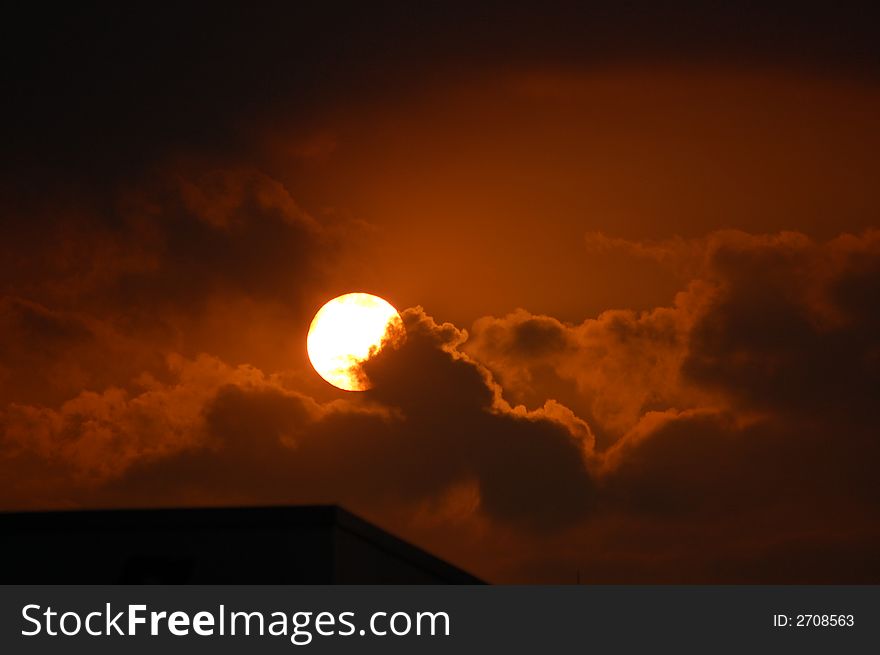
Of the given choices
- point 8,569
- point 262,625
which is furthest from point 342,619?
point 8,569

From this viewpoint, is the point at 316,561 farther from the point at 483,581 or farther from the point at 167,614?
the point at 483,581

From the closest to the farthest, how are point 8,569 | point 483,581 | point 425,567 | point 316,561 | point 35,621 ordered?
point 35,621
point 316,561
point 8,569
point 425,567
point 483,581

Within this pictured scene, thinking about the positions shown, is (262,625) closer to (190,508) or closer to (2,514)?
(190,508)

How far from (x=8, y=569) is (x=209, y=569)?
4.87 meters

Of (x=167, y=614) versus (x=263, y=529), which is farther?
(x=263, y=529)

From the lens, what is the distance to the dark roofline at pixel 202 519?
101ft

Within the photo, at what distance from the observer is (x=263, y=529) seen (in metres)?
30.9

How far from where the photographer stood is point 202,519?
31469 mm

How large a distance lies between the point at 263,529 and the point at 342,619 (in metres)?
3.32

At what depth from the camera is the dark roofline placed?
30.6 m

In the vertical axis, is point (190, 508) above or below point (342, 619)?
above

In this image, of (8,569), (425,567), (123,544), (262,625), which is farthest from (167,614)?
(425,567)

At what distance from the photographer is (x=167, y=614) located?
28.1 metres

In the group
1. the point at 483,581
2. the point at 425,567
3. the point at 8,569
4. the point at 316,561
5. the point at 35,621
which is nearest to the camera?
the point at 35,621
